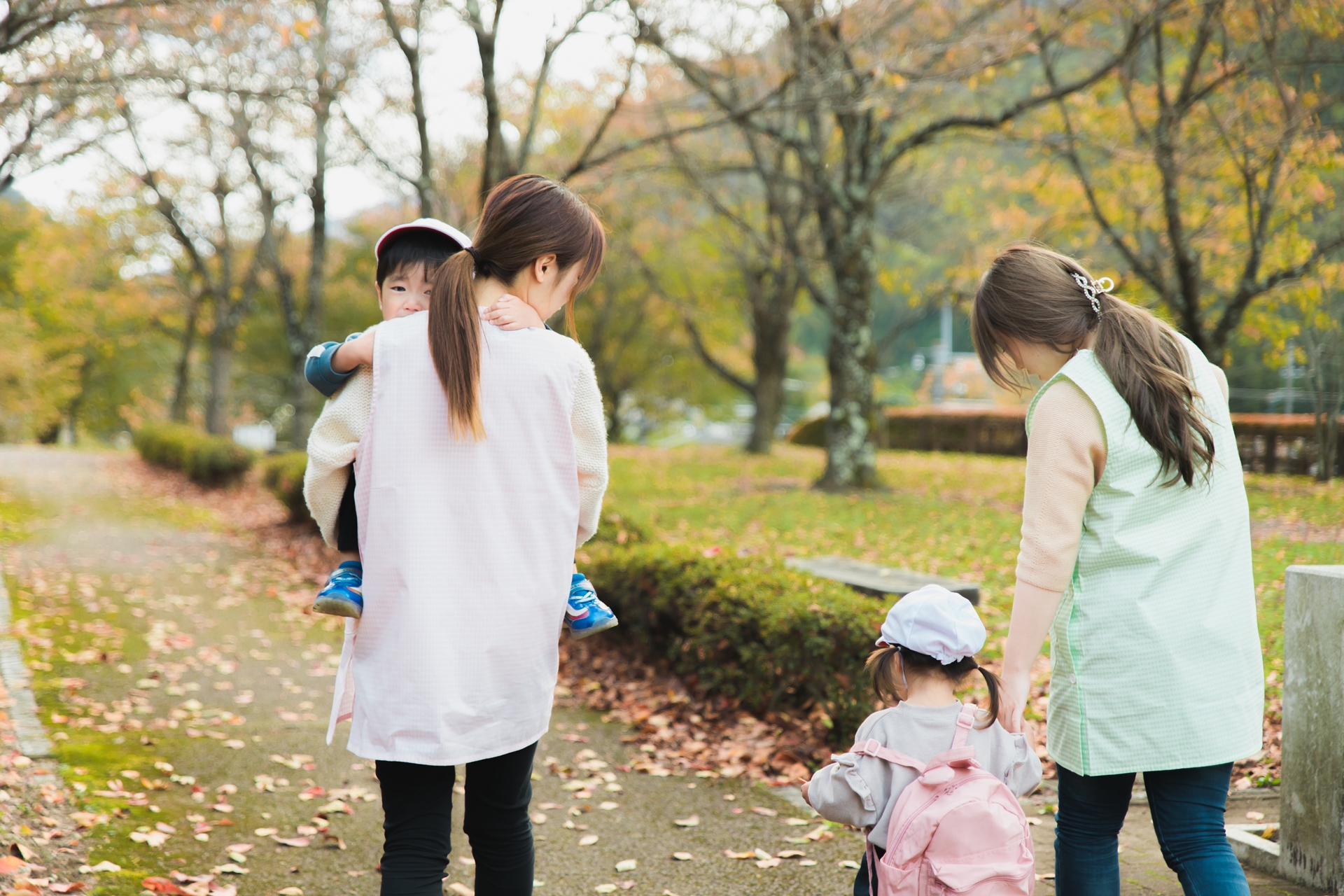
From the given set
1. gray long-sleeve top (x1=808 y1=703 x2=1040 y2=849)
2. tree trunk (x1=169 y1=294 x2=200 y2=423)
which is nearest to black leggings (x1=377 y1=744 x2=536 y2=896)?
gray long-sleeve top (x1=808 y1=703 x2=1040 y2=849)

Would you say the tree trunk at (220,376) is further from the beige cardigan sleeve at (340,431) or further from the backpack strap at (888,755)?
the backpack strap at (888,755)

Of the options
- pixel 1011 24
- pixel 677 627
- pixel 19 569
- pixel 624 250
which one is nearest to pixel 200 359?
pixel 624 250

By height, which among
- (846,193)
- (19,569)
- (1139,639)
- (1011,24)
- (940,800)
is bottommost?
(19,569)

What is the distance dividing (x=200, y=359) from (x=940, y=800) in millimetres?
39691

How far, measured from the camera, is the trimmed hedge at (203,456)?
17172mm

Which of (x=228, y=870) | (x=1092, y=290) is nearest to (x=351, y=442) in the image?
(x=1092, y=290)

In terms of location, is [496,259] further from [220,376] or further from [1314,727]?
[220,376]

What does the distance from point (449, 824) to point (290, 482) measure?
1025 centimetres

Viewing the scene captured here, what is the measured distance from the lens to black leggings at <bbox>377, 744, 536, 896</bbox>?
6.27 feet

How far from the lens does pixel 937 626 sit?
2.03m

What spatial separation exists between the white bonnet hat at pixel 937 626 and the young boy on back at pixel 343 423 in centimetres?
62

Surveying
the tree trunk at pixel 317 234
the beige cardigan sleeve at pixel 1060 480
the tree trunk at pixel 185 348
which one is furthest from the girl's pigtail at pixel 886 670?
the tree trunk at pixel 185 348

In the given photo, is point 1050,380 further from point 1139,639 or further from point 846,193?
point 846,193

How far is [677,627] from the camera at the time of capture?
5523mm
